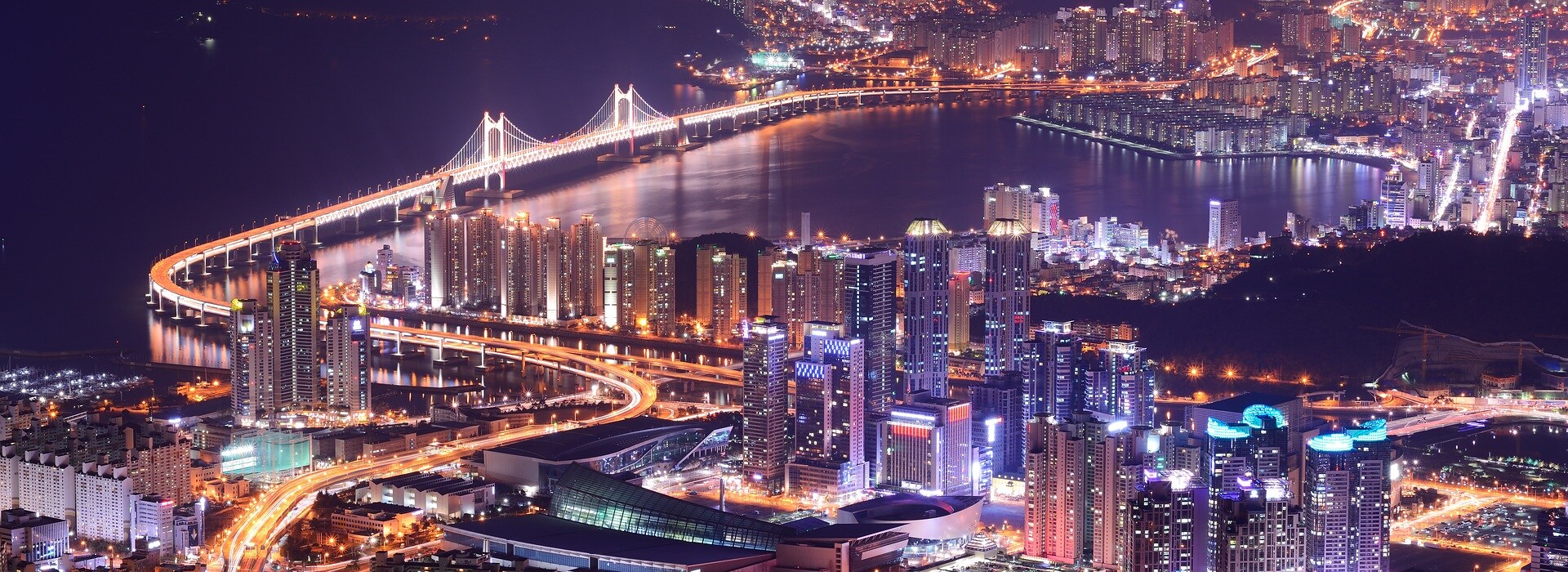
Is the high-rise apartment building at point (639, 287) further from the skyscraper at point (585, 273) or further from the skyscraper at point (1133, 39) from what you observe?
the skyscraper at point (1133, 39)

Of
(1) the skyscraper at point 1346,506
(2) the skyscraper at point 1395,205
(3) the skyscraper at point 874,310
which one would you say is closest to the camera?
(1) the skyscraper at point 1346,506

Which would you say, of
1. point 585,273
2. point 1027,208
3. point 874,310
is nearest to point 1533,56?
point 1027,208

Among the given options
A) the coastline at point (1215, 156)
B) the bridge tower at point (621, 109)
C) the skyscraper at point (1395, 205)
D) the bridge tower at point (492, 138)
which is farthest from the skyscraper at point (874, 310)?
the bridge tower at point (621, 109)

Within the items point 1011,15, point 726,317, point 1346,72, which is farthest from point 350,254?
point 1011,15

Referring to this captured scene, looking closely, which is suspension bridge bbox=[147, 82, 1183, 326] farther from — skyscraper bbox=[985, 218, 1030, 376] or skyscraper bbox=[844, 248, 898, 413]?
skyscraper bbox=[985, 218, 1030, 376]

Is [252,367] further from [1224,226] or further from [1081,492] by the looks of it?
[1224,226]

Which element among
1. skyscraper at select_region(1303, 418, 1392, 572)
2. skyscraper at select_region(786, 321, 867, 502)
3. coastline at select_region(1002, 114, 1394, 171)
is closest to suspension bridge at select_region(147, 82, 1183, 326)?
coastline at select_region(1002, 114, 1394, 171)
